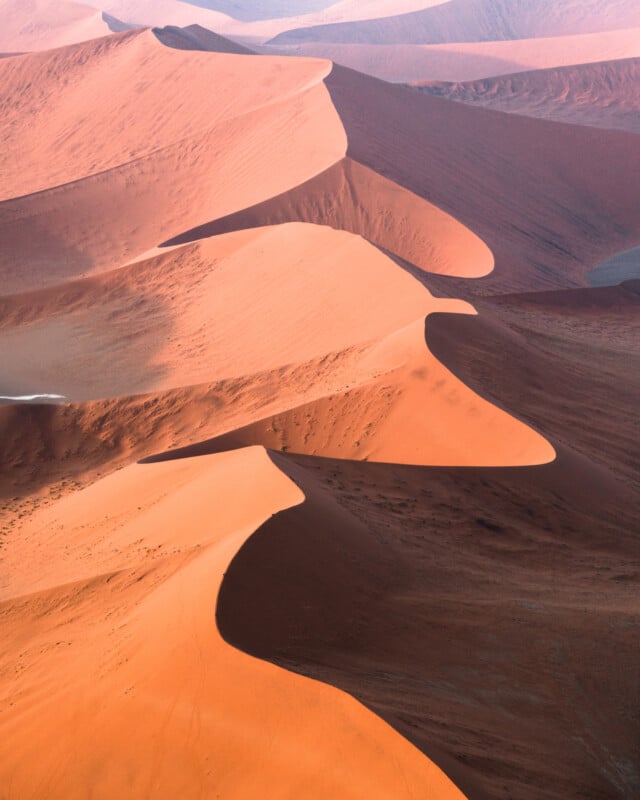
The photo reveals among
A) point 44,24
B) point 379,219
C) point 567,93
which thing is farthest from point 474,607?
point 44,24

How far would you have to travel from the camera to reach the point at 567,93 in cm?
5550

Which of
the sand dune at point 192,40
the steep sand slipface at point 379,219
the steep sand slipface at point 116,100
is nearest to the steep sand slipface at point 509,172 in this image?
the steep sand slipface at point 379,219

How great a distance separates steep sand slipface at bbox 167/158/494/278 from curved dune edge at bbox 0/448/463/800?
54.0 feet

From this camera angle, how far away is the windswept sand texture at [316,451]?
20.5 feet

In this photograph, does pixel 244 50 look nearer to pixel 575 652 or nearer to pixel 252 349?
pixel 252 349

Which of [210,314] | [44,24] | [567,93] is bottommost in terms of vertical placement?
[567,93]

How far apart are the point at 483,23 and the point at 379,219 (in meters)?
69.7

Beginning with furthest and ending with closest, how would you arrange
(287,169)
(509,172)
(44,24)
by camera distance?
(44,24) < (509,172) < (287,169)

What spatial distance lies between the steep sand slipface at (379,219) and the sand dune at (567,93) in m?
27.4

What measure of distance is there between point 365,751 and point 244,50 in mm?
50883

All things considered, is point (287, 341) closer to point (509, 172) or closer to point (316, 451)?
point (316, 451)

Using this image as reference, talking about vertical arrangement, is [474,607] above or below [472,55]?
above

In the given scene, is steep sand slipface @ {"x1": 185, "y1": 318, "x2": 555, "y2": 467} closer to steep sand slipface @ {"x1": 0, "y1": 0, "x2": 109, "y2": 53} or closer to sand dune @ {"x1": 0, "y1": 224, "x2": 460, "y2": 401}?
sand dune @ {"x1": 0, "y1": 224, "x2": 460, "y2": 401}

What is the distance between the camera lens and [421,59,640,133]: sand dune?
Result: 52250 millimetres
